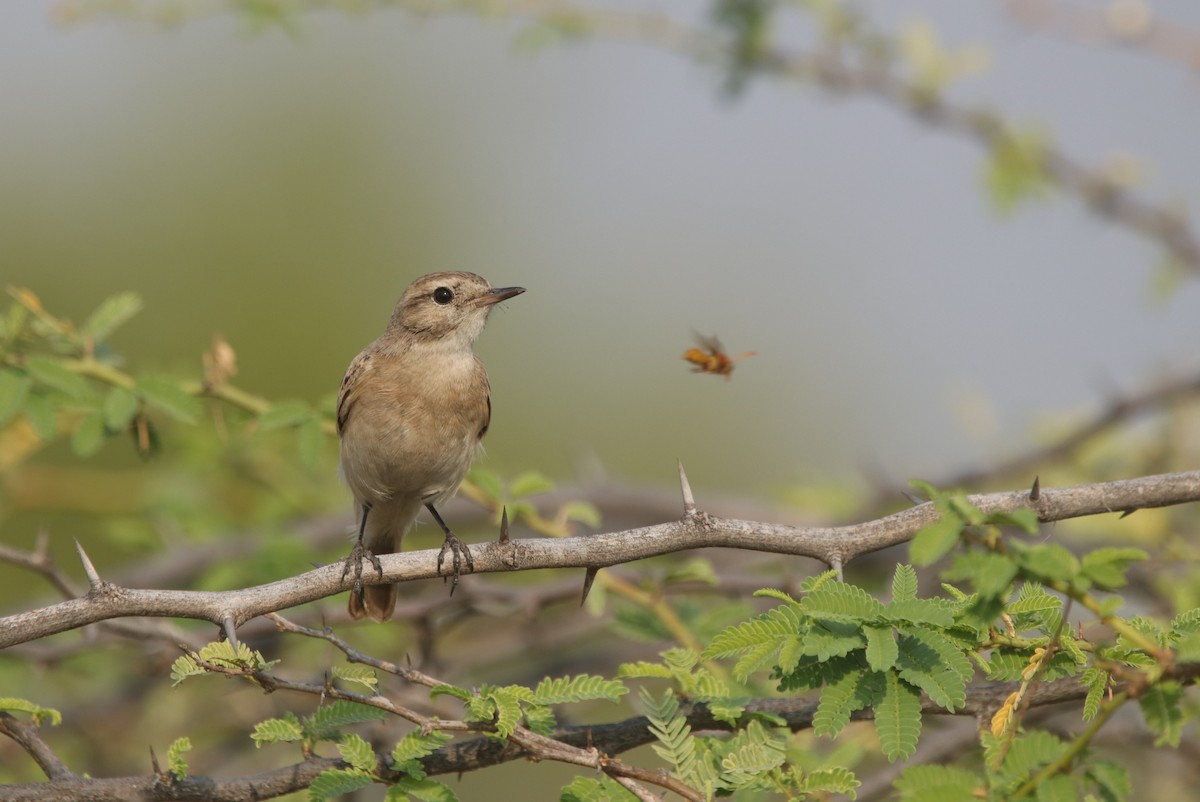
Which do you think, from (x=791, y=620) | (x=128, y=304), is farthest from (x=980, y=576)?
(x=128, y=304)

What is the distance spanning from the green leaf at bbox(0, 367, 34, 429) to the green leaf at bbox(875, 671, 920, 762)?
332cm

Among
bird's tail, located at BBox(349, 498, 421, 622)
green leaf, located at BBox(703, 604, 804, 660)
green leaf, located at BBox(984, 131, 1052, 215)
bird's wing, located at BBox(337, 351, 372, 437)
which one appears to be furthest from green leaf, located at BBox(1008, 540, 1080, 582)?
green leaf, located at BBox(984, 131, 1052, 215)


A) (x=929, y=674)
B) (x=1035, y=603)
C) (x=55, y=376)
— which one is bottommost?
(x=55, y=376)

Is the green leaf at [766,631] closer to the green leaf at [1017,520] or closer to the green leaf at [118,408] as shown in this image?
the green leaf at [1017,520]

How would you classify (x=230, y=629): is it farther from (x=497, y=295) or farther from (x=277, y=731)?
(x=497, y=295)

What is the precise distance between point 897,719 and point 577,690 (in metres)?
0.88

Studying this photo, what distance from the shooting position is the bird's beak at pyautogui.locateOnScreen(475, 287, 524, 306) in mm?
6004

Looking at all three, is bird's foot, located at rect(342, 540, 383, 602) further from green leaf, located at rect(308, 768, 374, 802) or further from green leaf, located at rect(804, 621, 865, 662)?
green leaf, located at rect(804, 621, 865, 662)

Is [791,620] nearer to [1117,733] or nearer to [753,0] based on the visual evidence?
[1117,733]

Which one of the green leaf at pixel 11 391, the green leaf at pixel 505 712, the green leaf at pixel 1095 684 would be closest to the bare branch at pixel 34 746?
the green leaf at pixel 505 712

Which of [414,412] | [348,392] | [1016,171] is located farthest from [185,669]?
[1016,171]

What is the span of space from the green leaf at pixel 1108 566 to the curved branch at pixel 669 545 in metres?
0.51

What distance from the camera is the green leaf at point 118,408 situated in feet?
15.8

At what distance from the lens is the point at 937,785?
246cm
